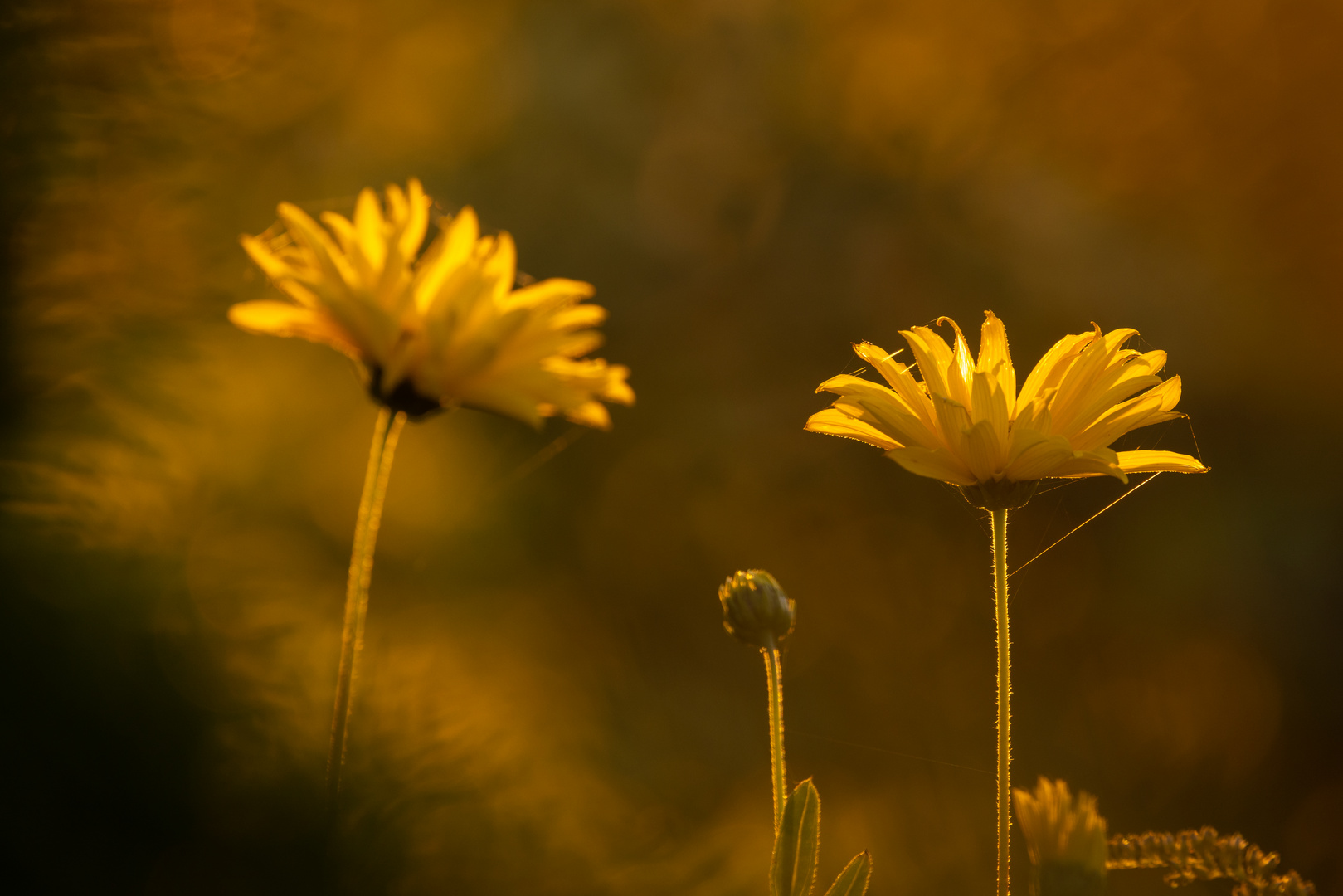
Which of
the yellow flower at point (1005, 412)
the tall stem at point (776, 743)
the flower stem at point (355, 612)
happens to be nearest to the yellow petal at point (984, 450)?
the yellow flower at point (1005, 412)

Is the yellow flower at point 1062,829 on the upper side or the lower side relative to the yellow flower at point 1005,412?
lower

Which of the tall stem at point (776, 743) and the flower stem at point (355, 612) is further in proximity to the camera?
the tall stem at point (776, 743)

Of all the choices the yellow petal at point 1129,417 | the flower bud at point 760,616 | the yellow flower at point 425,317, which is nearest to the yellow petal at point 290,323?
the yellow flower at point 425,317

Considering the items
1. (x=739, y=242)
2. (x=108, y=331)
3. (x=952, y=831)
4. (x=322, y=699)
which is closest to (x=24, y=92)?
(x=108, y=331)

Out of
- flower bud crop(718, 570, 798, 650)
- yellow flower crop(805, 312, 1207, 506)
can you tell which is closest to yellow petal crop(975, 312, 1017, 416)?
yellow flower crop(805, 312, 1207, 506)

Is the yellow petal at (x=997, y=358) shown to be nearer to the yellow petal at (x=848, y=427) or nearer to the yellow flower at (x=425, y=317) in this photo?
the yellow petal at (x=848, y=427)

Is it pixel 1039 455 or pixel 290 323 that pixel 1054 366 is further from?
pixel 290 323

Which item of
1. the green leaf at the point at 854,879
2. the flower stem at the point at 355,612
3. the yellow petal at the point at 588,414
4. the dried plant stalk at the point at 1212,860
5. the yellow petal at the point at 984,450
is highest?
the yellow petal at the point at 984,450
